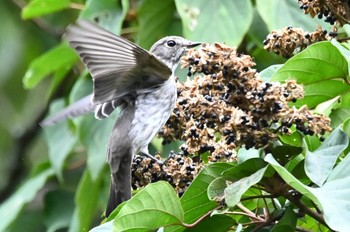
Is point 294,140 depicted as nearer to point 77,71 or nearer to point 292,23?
point 292,23

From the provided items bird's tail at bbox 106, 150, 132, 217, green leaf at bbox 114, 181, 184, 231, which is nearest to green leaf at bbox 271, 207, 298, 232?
green leaf at bbox 114, 181, 184, 231

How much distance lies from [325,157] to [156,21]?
3280 millimetres

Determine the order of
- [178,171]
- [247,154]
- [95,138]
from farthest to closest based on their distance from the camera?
1. [95,138]
2. [178,171]
3. [247,154]

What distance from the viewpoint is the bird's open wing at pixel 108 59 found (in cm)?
366

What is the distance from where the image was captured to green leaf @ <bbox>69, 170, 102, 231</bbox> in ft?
19.1

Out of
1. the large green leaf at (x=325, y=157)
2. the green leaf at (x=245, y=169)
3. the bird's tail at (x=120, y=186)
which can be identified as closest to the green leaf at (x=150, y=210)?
the green leaf at (x=245, y=169)

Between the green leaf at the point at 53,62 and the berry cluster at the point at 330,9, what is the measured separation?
3.30 meters

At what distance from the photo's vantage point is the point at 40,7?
647cm

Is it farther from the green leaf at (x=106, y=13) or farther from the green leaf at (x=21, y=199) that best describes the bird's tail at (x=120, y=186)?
the green leaf at (x=21, y=199)

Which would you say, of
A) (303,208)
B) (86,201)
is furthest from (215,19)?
(303,208)

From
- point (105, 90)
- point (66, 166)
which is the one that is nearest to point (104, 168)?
point (66, 166)

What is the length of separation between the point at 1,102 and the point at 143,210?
19.8 feet

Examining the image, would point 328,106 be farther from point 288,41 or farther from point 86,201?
point 86,201

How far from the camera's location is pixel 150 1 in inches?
239
